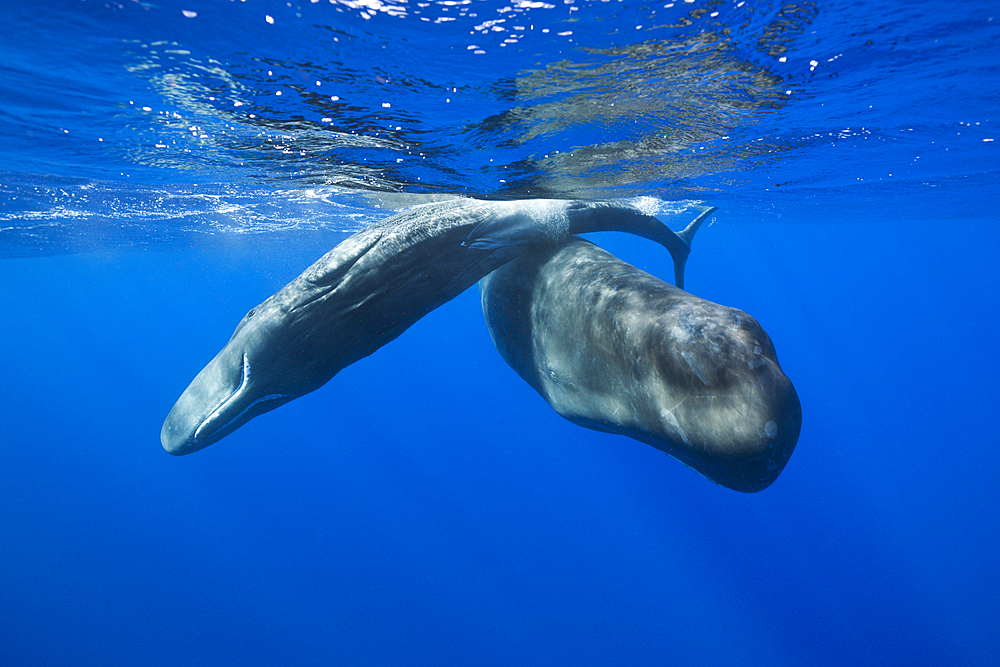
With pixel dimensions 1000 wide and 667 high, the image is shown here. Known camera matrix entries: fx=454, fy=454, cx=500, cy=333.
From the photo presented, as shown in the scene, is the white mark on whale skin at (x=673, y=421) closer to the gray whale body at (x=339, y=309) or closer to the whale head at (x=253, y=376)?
the gray whale body at (x=339, y=309)

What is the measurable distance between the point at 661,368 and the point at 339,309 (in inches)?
104

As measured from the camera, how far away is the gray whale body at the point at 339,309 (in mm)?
3857

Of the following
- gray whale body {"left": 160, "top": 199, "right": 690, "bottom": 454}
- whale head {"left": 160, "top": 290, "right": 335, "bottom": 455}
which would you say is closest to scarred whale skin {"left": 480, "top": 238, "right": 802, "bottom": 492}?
gray whale body {"left": 160, "top": 199, "right": 690, "bottom": 454}

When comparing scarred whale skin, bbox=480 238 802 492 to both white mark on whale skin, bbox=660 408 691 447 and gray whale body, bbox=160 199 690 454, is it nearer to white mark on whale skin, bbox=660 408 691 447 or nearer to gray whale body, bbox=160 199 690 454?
white mark on whale skin, bbox=660 408 691 447

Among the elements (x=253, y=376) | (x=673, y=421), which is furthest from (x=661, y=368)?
(x=253, y=376)

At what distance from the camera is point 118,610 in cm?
3344

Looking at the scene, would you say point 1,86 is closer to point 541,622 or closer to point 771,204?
point 771,204

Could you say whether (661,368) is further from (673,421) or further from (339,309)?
(339,309)

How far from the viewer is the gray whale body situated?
3857 mm

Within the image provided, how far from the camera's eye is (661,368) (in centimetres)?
289

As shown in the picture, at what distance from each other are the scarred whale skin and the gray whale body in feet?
3.35

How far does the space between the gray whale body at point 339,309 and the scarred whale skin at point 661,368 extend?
1021mm

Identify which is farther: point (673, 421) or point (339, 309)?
point (339, 309)

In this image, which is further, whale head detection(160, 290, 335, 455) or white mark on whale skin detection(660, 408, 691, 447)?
whale head detection(160, 290, 335, 455)
